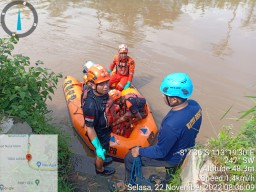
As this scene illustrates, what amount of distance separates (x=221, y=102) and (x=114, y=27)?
677 centimetres

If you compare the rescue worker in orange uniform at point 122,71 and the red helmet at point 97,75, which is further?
the rescue worker in orange uniform at point 122,71

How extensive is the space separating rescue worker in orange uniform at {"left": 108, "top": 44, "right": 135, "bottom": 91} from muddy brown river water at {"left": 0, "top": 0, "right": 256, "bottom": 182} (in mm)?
968

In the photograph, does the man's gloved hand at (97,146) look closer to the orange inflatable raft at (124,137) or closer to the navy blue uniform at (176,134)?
the navy blue uniform at (176,134)

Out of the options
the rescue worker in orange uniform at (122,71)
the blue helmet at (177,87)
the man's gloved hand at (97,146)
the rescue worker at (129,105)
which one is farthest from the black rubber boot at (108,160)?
the blue helmet at (177,87)

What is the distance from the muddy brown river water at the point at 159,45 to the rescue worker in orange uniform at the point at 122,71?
968mm

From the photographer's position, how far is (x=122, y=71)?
730cm

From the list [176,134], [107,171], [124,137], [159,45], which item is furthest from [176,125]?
[159,45]

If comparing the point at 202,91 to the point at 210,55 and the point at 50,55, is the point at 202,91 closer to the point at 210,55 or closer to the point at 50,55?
the point at 210,55

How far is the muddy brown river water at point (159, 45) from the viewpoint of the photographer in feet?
25.4

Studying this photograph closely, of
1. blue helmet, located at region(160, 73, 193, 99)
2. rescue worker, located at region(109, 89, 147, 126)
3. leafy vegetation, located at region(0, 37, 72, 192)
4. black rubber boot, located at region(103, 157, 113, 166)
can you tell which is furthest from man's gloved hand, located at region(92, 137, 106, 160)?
blue helmet, located at region(160, 73, 193, 99)

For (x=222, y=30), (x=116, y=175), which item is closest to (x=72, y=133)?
(x=116, y=175)

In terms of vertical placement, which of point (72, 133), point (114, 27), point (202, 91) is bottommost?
point (72, 133)

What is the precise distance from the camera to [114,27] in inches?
493

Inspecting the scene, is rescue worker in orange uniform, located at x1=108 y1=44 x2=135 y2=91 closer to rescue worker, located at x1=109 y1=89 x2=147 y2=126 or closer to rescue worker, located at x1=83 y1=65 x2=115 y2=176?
rescue worker, located at x1=109 y1=89 x2=147 y2=126
